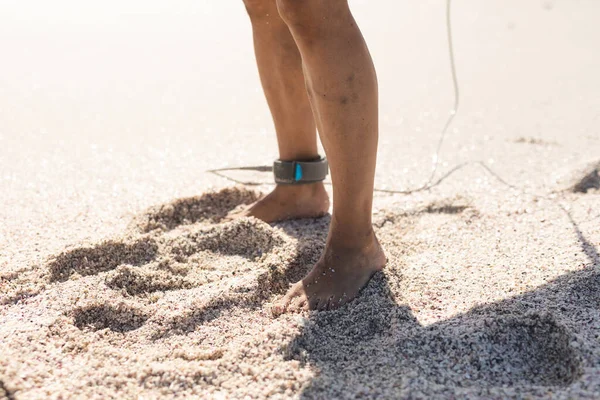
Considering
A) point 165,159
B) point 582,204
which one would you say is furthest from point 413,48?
point 582,204

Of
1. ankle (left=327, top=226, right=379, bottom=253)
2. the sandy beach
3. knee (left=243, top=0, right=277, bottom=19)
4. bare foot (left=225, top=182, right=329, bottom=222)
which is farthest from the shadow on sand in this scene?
knee (left=243, top=0, right=277, bottom=19)

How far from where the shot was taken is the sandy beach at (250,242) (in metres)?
1.20

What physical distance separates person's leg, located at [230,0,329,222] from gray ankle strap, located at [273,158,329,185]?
29mm

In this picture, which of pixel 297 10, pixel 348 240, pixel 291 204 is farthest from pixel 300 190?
pixel 297 10

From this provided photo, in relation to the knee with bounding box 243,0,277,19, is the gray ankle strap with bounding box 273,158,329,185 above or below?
below

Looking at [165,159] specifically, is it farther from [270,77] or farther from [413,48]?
[413,48]

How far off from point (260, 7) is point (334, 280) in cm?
85

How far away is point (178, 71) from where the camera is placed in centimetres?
425

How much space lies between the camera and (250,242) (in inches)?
72.9

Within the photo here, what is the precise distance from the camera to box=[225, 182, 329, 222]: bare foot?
2.06m

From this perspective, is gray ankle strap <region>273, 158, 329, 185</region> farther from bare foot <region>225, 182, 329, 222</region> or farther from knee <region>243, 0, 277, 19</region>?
knee <region>243, 0, 277, 19</region>

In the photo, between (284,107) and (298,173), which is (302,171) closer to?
(298,173)

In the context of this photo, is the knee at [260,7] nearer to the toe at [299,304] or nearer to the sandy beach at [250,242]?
the sandy beach at [250,242]

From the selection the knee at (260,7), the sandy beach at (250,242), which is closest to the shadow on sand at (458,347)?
the sandy beach at (250,242)
